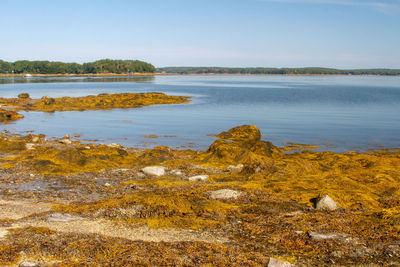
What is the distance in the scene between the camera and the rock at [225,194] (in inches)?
504

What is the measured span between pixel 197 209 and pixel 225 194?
1.76 m

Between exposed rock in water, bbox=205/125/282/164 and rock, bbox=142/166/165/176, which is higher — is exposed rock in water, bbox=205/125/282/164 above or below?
above

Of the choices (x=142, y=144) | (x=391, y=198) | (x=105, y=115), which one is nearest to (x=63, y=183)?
(x=142, y=144)

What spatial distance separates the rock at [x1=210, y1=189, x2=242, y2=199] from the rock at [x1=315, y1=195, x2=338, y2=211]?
105 inches

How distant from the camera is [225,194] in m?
12.9

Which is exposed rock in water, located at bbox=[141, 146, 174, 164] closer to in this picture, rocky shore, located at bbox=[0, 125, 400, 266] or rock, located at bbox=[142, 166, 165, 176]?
rocky shore, located at bbox=[0, 125, 400, 266]

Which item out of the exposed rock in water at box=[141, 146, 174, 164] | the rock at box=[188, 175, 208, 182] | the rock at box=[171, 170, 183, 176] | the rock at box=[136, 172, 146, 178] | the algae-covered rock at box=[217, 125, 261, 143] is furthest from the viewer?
the algae-covered rock at box=[217, 125, 261, 143]

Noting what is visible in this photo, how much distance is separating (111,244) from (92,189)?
5.85 metres

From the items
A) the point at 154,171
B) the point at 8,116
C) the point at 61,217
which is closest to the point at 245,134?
the point at 154,171

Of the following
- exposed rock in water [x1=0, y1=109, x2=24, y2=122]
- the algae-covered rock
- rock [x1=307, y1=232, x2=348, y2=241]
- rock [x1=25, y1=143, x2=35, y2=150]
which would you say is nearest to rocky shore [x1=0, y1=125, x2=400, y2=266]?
rock [x1=307, y1=232, x2=348, y2=241]

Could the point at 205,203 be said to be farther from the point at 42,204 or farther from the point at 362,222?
the point at 42,204

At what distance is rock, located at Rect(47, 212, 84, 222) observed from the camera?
10.4m

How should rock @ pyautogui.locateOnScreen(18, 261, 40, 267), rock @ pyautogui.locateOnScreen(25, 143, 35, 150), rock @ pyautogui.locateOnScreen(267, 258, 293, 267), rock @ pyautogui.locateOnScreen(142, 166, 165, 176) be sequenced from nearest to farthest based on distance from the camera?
rock @ pyautogui.locateOnScreen(18, 261, 40, 267) < rock @ pyautogui.locateOnScreen(267, 258, 293, 267) < rock @ pyautogui.locateOnScreen(142, 166, 165, 176) < rock @ pyautogui.locateOnScreen(25, 143, 35, 150)

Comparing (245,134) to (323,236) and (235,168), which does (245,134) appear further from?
(323,236)
